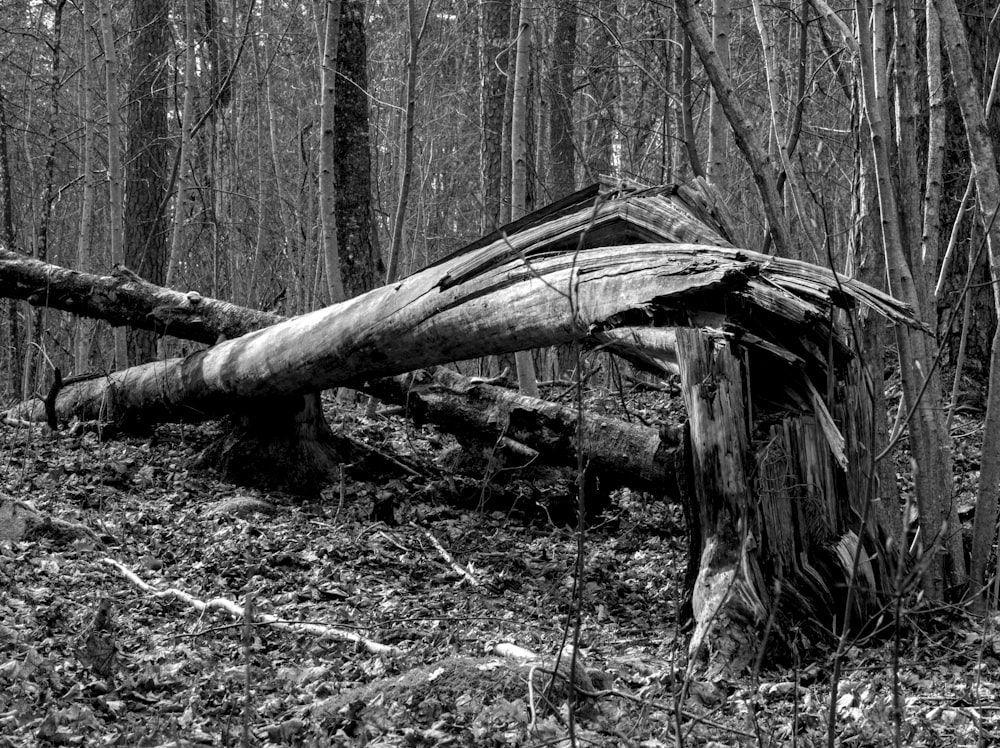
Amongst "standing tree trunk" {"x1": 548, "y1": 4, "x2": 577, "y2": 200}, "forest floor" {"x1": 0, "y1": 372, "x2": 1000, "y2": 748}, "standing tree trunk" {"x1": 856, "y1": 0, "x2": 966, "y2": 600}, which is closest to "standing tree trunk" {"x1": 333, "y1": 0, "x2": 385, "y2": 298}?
"forest floor" {"x1": 0, "y1": 372, "x2": 1000, "y2": 748}

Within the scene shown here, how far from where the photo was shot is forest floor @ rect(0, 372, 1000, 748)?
2.92 m

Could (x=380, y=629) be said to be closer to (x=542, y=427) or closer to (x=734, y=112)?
(x=542, y=427)

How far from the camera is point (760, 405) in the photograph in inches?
147

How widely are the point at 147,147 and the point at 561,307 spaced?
7.84m

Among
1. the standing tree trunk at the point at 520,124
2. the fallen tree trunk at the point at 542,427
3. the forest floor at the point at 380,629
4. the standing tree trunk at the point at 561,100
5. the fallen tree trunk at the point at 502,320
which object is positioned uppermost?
the standing tree trunk at the point at 561,100

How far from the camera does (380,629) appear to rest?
3984mm

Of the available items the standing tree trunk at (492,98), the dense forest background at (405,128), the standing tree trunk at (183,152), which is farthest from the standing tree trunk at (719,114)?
the standing tree trunk at (183,152)

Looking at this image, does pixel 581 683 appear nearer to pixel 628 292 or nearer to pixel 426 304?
pixel 628 292

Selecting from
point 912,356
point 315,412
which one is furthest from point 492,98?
point 912,356

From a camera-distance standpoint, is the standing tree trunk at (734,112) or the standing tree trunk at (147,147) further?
the standing tree trunk at (147,147)

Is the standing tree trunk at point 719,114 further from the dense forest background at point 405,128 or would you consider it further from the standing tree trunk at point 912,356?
the standing tree trunk at point 912,356

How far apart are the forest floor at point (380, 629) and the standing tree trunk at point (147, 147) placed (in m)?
4.46

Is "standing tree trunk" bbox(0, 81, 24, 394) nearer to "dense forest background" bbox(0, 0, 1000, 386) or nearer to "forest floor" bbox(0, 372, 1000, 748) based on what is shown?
"dense forest background" bbox(0, 0, 1000, 386)

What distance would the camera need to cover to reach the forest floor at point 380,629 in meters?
2.92
